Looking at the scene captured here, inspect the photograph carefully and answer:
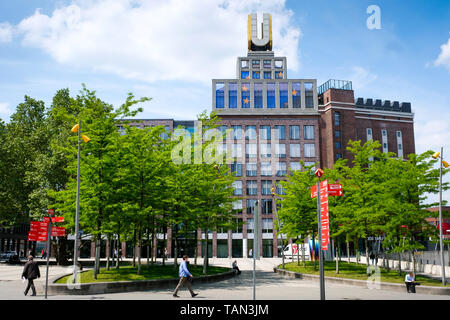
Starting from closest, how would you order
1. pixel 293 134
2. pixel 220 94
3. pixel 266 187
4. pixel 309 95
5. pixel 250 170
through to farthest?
pixel 266 187 → pixel 250 170 → pixel 220 94 → pixel 293 134 → pixel 309 95

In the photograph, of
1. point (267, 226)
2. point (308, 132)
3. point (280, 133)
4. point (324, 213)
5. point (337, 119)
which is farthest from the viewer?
point (337, 119)

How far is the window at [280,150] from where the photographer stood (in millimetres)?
77500

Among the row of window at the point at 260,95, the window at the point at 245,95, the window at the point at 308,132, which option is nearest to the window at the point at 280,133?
the window at the point at 308,132

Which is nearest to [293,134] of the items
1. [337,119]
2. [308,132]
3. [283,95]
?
[308,132]

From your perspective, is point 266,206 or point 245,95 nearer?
point 266,206

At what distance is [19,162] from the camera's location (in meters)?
44.0

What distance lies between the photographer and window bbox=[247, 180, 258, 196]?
3019 inches

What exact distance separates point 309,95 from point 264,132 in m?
11.6

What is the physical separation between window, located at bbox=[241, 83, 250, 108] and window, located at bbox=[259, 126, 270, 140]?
17.1ft

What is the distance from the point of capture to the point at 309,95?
7956cm

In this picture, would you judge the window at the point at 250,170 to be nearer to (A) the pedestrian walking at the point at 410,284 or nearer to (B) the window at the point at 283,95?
(B) the window at the point at 283,95

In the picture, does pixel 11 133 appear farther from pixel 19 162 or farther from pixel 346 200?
pixel 346 200

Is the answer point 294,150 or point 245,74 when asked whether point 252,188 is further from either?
point 245,74

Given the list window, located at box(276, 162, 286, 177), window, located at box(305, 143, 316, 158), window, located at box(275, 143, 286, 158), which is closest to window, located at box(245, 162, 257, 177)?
window, located at box(276, 162, 286, 177)
